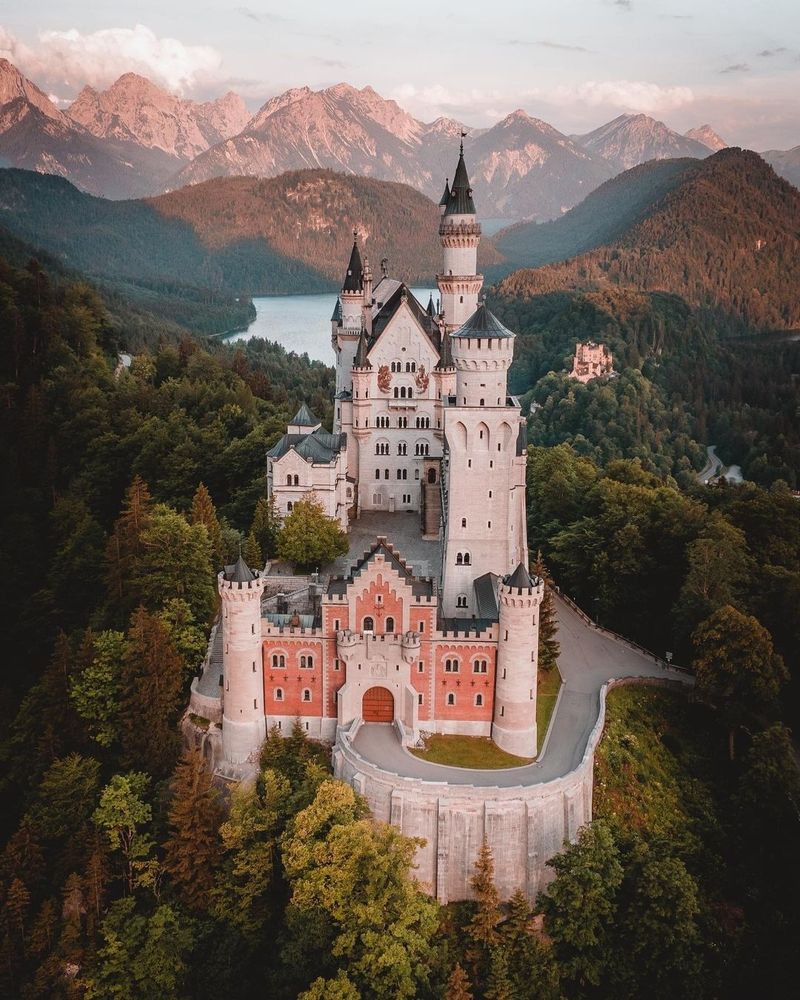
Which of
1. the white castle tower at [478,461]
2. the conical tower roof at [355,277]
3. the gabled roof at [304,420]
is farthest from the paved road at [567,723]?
the conical tower roof at [355,277]

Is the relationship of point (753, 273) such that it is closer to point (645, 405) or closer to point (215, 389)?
point (645, 405)

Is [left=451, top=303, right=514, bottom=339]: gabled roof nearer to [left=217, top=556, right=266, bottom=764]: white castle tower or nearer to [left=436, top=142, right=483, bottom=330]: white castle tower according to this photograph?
[left=436, top=142, right=483, bottom=330]: white castle tower

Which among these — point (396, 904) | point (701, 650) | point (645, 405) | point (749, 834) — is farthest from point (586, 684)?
point (645, 405)

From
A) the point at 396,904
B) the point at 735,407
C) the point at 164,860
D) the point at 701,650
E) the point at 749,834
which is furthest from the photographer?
the point at 735,407

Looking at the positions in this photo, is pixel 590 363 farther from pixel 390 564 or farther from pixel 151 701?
pixel 151 701

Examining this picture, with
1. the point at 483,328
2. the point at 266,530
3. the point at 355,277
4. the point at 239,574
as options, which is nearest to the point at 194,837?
the point at 239,574

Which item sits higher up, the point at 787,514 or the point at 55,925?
the point at 787,514

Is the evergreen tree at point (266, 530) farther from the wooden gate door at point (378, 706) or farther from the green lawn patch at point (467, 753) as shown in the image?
the green lawn patch at point (467, 753)
